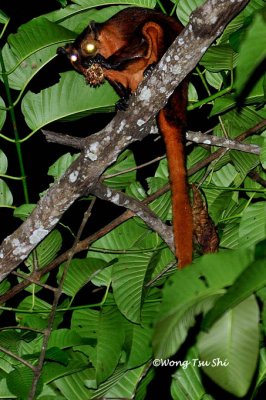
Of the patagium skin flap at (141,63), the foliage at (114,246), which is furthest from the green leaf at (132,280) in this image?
the patagium skin flap at (141,63)

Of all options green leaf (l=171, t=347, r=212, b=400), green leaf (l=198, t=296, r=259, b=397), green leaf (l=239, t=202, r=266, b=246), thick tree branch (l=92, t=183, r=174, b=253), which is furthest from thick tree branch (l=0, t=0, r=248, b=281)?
green leaf (l=198, t=296, r=259, b=397)

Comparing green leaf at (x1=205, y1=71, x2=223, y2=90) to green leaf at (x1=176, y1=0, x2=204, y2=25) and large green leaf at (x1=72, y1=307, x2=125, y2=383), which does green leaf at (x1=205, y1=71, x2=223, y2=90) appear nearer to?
green leaf at (x1=176, y1=0, x2=204, y2=25)

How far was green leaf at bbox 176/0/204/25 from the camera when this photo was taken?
2.24 meters

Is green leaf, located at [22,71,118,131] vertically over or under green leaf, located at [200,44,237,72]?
over

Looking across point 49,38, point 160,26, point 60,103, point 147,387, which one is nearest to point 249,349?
point 147,387

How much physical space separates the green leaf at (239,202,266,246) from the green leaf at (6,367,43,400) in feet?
2.51

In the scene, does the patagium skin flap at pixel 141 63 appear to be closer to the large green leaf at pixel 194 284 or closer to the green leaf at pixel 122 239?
the green leaf at pixel 122 239

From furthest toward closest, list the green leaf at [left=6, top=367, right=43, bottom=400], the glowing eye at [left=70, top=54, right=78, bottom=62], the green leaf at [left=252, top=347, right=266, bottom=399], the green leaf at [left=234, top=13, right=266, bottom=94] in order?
the glowing eye at [left=70, top=54, right=78, bottom=62], the green leaf at [left=6, top=367, right=43, bottom=400], the green leaf at [left=252, top=347, right=266, bottom=399], the green leaf at [left=234, top=13, right=266, bottom=94]

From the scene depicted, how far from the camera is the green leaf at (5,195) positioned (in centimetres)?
243

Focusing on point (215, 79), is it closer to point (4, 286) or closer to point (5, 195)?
point (5, 195)

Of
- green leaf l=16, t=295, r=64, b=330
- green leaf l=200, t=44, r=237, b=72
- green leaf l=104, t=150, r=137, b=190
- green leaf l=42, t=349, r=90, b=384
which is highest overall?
green leaf l=200, t=44, r=237, b=72

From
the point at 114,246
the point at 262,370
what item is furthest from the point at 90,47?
the point at 262,370

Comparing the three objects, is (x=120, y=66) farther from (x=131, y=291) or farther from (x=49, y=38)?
(x=131, y=291)

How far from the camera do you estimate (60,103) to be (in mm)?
2332
